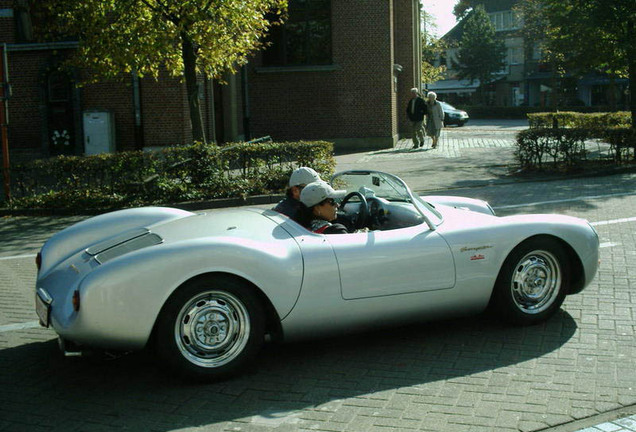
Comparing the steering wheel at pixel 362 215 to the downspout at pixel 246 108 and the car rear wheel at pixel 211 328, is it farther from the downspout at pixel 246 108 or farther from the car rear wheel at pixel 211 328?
the downspout at pixel 246 108

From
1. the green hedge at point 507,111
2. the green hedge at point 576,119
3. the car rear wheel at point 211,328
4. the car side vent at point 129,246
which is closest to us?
the car rear wheel at point 211,328

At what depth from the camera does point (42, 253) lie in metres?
5.46

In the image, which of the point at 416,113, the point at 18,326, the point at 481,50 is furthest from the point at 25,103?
the point at 481,50

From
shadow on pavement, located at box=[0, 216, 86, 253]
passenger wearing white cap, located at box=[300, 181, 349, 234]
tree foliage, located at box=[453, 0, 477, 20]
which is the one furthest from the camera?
tree foliage, located at box=[453, 0, 477, 20]

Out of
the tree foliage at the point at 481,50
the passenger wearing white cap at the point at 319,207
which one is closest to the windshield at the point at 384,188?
the passenger wearing white cap at the point at 319,207

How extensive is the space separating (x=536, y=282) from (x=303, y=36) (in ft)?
71.7

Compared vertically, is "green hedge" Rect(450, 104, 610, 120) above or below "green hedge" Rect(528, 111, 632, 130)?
above

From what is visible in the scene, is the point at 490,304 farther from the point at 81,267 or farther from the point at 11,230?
the point at 11,230

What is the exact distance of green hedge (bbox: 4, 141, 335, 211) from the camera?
44.1 ft

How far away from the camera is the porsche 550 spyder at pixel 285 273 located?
4371mm

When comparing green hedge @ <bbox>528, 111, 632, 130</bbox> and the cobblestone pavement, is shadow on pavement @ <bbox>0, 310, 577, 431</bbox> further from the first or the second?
green hedge @ <bbox>528, 111, 632, 130</bbox>

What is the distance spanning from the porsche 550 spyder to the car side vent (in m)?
0.01

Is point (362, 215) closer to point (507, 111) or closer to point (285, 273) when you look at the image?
point (285, 273)

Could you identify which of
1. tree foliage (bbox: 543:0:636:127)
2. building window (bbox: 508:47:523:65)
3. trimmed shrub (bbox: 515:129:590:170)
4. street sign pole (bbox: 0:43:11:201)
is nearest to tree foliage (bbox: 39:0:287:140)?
street sign pole (bbox: 0:43:11:201)
